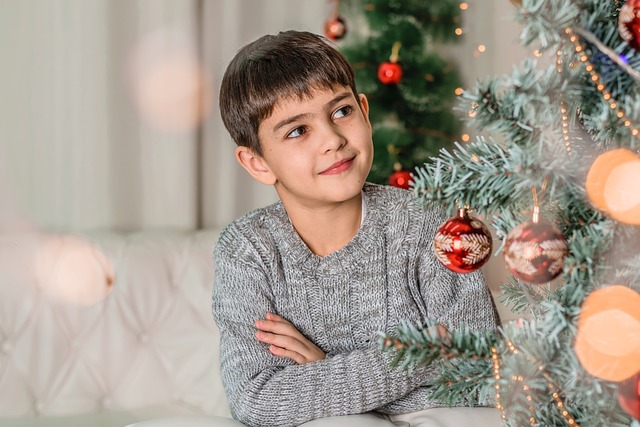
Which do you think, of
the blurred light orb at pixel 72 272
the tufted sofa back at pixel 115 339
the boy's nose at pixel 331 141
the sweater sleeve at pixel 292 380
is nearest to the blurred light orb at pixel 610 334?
the sweater sleeve at pixel 292 380

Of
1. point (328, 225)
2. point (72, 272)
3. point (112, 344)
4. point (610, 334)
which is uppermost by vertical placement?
point (610, 334)

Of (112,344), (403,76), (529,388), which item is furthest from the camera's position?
(403,76)

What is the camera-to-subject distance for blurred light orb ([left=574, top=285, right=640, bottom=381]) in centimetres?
68

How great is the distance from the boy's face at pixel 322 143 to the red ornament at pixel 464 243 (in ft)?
1.82

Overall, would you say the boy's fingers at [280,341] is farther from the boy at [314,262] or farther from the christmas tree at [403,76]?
the christmas tree at [403,76]

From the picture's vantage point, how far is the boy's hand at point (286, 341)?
53.2 inches

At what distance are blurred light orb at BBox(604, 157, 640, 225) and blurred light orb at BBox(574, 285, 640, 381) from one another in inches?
2.6

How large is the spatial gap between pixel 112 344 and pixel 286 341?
715 millimetres

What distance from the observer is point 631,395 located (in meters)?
0.64

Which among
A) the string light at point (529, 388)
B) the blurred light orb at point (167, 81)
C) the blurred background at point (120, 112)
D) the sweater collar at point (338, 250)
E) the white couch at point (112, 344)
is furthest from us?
the blurred light orb at point (167, 81)

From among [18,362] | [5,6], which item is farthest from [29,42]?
[18,362]

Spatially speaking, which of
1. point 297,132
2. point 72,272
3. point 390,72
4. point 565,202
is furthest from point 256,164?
point 390,72

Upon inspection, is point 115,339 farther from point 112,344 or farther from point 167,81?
point 167,81

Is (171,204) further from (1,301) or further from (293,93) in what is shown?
(293,93)
